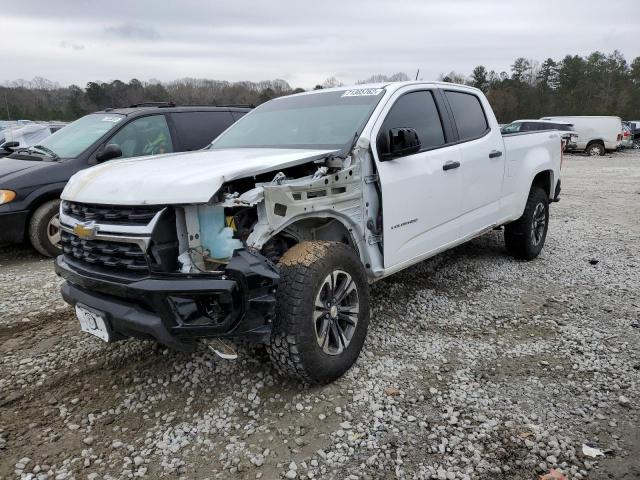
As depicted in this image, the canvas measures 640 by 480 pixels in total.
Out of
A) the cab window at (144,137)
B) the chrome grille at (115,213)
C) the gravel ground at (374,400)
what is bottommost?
the gravel ground at (374,400)

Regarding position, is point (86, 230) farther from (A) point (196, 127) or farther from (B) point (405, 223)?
(A) point (196, 127)

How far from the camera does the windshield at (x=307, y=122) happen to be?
3539 millimetres

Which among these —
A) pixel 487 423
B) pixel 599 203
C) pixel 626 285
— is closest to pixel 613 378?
pixel 487 423

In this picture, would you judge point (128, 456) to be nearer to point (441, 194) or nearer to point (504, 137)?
point (441, 194)

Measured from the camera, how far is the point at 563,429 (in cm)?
260

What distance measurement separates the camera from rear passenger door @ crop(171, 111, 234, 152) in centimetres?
647

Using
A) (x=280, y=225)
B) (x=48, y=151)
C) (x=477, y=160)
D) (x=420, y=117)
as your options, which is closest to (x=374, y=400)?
(x=280, y=225)

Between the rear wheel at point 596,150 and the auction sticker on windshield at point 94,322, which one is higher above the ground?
the auction sticker on windshield at point 94,322

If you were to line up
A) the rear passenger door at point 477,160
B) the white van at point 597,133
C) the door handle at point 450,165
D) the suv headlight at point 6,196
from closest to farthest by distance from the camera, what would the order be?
the door handle at point 450,165
the rear passenger door at point 477,160
the suv headlight at point 6,196
the white van at point 597,133

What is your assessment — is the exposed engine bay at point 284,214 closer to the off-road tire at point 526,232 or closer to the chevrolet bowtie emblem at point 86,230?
the chevrolet bowtie emblem at point 86,230

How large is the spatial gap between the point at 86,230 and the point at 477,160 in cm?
338

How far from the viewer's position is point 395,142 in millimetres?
3385

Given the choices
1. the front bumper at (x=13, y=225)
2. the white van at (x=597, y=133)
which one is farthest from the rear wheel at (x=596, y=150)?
the front bumper at (x=13, y=225)

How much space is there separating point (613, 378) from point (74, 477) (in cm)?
323
